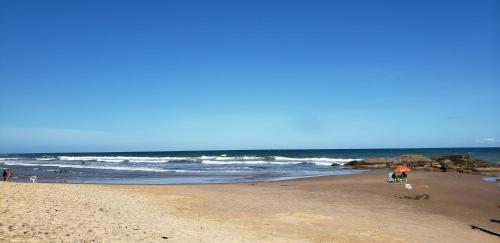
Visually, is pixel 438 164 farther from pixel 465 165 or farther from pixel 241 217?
pixel 241 217

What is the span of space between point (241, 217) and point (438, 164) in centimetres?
3649

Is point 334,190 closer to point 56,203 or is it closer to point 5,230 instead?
point 56,203

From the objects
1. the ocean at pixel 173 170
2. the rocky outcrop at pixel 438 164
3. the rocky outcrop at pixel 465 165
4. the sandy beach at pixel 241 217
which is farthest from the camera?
the rocky outcrop at pixel 438 164

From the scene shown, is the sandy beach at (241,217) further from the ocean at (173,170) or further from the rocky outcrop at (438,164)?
the rocky outcrop at (438,164)

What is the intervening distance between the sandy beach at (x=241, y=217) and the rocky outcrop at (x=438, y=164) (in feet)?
69.3

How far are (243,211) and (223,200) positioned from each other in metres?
2.78

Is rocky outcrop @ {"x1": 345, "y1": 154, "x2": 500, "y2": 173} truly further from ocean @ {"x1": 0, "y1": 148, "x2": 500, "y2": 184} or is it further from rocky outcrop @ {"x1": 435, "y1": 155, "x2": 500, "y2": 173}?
ocean @ {"x1": 0, "y1": 148, "x2": 500, "y2": 184}

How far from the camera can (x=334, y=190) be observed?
21.6 meters

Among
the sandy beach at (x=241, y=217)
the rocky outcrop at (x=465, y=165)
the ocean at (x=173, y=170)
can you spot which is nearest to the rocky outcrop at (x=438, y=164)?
the rocky outcrop at (x=465, y=165)

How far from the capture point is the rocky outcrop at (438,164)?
1524 inches

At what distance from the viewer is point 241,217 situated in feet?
43.9

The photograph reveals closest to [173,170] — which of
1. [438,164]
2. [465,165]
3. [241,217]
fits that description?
[438,164]

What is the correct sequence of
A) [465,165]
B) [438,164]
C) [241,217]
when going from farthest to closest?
[438,164]
[465,165]
[241,217]

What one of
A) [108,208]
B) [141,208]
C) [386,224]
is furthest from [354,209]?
[108,208]
